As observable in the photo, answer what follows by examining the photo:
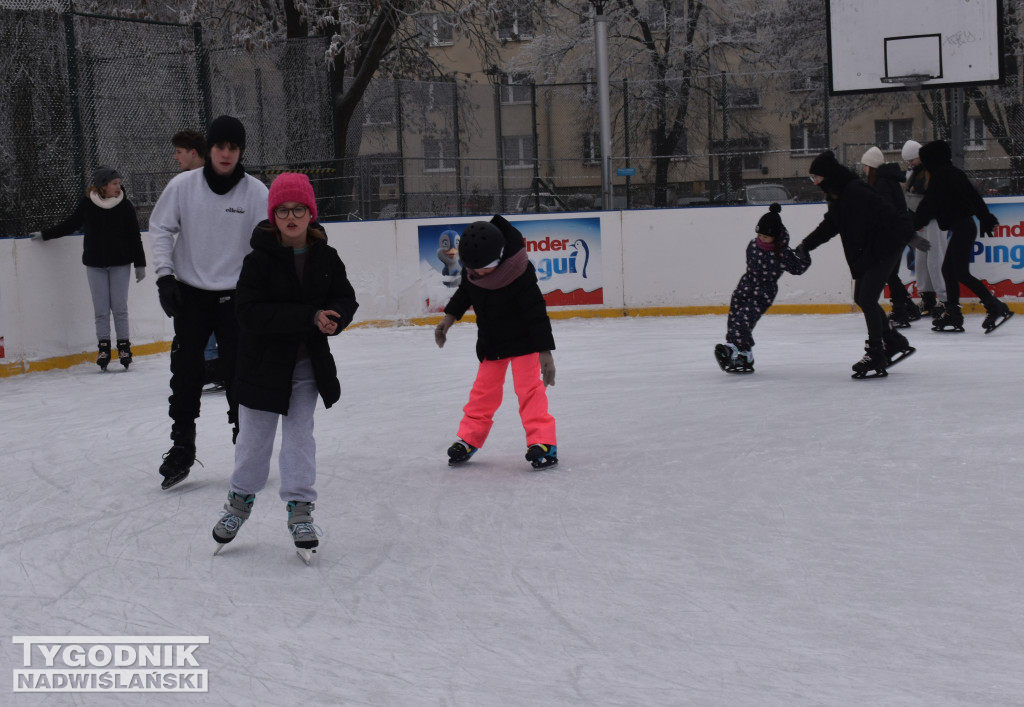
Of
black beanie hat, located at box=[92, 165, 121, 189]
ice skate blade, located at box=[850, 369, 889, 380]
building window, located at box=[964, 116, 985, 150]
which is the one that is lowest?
ice skate blade, located at box=[850, 369, 889, 380]

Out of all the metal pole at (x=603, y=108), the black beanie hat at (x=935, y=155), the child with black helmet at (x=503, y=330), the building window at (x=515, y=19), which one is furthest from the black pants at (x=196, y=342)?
the building window at (x=515, y=19)

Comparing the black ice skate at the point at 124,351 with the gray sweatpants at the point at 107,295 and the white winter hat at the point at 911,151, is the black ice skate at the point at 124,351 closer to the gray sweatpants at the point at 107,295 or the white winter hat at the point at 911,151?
the gray sweatpants at the point at 107,295

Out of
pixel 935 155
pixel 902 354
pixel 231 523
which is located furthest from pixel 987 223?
pixel 231 523

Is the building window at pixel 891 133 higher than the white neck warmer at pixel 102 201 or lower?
higher

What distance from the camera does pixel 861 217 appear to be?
802 cm

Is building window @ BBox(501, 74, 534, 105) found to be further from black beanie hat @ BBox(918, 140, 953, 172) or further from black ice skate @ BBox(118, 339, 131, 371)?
black ice skate @ BBox(118, 339, 131, 371)

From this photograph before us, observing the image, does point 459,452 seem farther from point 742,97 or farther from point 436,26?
point 436,26

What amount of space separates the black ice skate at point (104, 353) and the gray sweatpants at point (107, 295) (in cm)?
A: 5

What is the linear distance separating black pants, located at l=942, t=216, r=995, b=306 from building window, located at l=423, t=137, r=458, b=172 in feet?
20.5

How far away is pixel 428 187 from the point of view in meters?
14.7

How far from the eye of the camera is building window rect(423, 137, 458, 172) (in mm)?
14961

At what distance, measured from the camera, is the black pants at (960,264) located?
34.9 ft

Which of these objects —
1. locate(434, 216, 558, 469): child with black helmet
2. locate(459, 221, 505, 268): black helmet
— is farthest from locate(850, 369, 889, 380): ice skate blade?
locate(459, 221, 505, 268): black helmet

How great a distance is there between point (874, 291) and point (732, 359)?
1.08m
